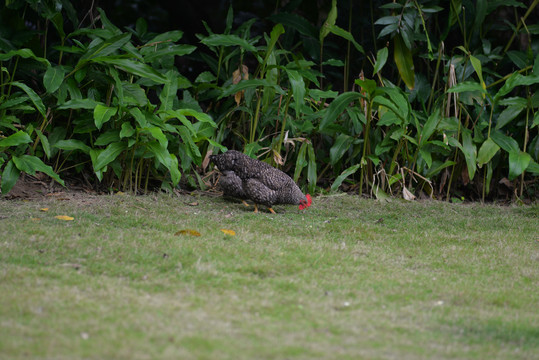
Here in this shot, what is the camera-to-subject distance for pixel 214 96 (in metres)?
6.96

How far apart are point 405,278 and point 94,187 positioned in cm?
364

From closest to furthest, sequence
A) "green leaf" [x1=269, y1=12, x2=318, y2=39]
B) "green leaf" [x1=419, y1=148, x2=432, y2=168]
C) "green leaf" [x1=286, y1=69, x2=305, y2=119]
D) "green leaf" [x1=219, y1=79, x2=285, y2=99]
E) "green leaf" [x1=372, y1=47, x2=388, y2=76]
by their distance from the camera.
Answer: "green leaf" [x1=286, y1=69, x2=305, y2=119] < "green leaf" [x1=219, y1=79, x2=285, y2=99] < "green leaf" [x1=372, y1=47, x2=388, y2=76] < "green leaf" [x1=419, y1=148, x2=432, y2=168] < "green leaf" [x1=269, y1=12, x2=318, y2=39]

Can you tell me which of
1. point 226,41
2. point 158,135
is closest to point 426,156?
point 226,41

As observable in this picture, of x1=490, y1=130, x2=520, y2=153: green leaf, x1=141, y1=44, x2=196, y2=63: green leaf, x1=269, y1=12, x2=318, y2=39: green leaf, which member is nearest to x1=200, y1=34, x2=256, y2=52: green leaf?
x1=141, y1=44, x2=196, y2=63: green leaf

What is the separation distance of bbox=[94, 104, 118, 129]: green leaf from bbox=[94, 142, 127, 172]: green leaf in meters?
0.28

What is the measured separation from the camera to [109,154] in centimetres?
562

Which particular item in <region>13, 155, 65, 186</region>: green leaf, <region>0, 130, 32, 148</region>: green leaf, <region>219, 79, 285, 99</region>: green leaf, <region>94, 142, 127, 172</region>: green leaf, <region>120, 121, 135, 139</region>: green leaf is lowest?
<region>13, 155, 65, 186</region>: green leaf

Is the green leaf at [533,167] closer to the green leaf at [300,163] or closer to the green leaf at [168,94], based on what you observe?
the green leaf at [300,163]

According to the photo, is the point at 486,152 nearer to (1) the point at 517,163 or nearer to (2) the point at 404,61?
(1) the point at 517,163

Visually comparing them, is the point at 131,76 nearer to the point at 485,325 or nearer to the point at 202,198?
the point at 202,198

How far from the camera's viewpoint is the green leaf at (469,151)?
6535 millimetres

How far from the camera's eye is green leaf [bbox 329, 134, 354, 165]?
6.69 meters

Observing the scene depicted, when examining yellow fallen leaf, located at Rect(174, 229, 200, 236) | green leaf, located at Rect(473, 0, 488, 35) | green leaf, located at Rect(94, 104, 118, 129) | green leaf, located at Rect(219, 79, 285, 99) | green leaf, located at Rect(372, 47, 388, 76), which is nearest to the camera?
yellow fallen leaf, located at Rect(174, 229, 200, 236)

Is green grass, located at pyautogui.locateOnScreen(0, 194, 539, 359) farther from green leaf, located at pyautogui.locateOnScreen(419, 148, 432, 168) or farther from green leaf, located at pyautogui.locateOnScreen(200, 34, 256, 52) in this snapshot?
green leaf, located at pyautogui.locateOnScreen(200, 34, 256, 52)
